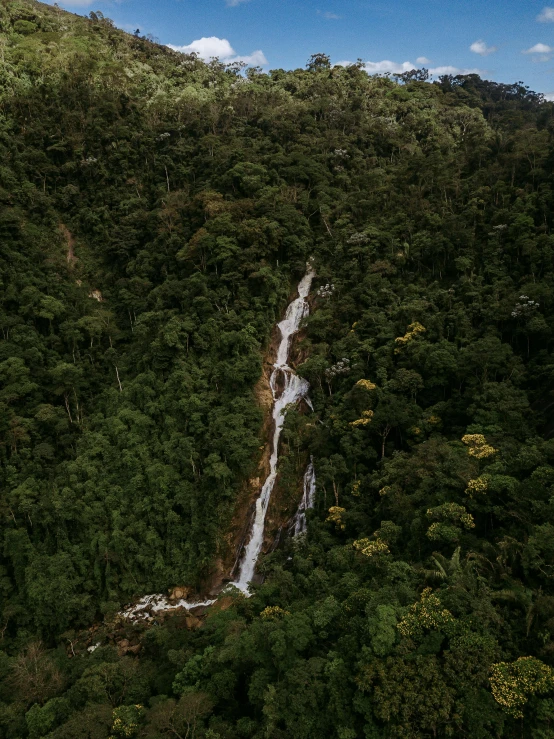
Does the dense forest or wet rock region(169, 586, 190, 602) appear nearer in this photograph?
the dense forest

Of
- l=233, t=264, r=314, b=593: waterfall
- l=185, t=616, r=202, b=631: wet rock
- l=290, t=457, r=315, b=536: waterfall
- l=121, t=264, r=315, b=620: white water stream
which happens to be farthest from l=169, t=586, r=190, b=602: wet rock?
l=290, t=457, r=315, b=536: waterfall

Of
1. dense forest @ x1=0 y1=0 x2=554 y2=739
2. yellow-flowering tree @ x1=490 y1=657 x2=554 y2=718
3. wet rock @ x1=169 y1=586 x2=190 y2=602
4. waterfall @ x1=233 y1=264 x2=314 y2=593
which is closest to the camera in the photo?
yellow-flowering tree @ x1=490 y1=657 x2=554 y2=718

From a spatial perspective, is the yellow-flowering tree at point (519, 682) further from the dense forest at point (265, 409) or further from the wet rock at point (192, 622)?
the wet rock at point (192, 622)

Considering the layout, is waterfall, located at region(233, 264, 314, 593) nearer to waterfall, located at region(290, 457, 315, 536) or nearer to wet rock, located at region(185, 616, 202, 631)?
waterfall, located at region(290, 457, 315, 536)

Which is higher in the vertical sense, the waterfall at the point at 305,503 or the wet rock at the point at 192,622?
the waterfall at the point at 305,503

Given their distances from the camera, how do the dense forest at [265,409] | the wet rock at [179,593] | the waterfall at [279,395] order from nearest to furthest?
the dense forest at [265,409]
the wet rock at [179,593]
the waterfall at [279,395]

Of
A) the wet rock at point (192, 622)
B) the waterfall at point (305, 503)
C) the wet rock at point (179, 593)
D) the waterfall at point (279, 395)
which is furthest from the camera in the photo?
the waterfall at point (279, 395)

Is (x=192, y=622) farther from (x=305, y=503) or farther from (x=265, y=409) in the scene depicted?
(x=265, y=409)

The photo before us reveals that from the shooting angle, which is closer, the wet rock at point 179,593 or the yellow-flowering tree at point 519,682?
the yellow-flowering tree at point 519,682

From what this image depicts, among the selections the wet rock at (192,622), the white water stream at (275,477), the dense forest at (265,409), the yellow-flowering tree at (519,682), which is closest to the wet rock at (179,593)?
the white water stream at (275,477)
